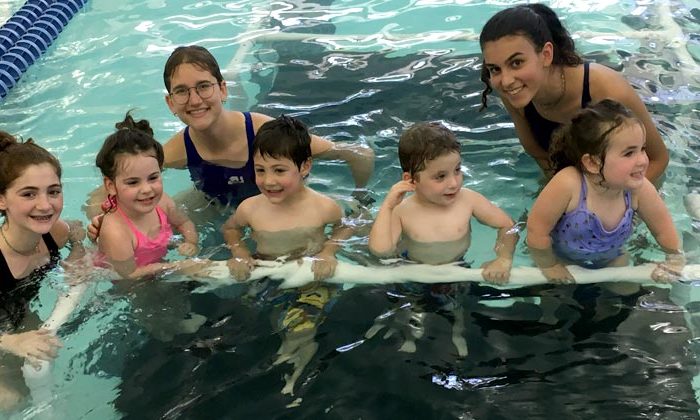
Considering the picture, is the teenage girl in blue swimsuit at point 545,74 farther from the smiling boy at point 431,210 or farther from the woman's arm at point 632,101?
the smiling boy at point 431,210

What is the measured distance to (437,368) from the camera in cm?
289

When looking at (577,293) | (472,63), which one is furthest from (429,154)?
(472,63)

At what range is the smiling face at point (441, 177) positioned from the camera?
3.29m

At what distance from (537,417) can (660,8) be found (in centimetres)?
514

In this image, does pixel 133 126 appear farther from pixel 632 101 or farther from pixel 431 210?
pixel 632 101

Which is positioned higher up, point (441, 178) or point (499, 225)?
point (441, 178)

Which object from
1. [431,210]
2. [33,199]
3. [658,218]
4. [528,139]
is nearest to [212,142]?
[33,199]

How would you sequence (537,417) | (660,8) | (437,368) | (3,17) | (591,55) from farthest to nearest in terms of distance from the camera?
(3,17)
(660,8)
(591,55)
(437,368)
(537,417)

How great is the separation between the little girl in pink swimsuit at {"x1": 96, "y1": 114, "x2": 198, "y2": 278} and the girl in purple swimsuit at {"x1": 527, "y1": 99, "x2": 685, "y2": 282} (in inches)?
66.9

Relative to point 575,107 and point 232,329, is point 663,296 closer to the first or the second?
point 575,107

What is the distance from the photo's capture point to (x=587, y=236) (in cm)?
329

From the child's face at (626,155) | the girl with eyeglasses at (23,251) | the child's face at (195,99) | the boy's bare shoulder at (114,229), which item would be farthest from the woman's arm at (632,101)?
the girl with eyeglasses at (23,251)

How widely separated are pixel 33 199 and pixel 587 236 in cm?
250

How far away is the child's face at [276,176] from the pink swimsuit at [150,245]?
57 centimetres
